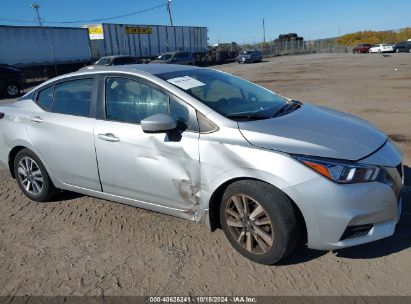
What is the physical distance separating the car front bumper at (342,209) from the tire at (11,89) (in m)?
18.2

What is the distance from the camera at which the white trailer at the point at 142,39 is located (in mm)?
34125

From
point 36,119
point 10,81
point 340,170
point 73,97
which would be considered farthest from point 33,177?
point 10,81

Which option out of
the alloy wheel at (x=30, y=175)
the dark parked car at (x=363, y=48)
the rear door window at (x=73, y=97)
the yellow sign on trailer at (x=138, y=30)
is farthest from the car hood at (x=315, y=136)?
the dark parked car at (x=363, y=48)

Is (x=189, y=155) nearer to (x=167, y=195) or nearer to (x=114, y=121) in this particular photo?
(x=167, y=195)

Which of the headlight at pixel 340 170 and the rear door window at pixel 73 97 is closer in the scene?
the headlight at pixel 340 170

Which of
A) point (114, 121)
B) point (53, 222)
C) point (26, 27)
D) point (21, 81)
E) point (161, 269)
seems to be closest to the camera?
point (161, 269)

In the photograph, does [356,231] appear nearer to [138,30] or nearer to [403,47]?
[138,30]

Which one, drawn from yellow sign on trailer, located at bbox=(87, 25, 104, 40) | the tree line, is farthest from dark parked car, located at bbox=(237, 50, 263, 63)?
the tree line

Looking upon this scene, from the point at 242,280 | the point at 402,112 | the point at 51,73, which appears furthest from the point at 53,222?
the point at 51,73

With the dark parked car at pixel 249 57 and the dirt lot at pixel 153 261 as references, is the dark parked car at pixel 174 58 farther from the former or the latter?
the dirt lot at pixel 153 261

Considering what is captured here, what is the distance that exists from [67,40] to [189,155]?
29403mm

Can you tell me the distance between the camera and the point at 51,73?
29.0m

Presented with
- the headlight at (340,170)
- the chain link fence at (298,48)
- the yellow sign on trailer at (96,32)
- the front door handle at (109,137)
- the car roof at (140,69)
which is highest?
the yellow sign on trailer at (96,32)

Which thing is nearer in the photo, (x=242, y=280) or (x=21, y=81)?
(x=242, y=280)
